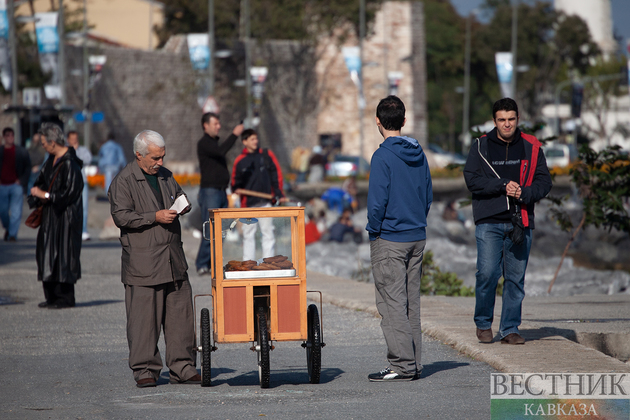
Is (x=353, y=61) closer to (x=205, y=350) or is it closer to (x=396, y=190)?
(x=396, y=190)

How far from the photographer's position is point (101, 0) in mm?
63594

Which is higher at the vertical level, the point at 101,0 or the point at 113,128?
the point at 101,0

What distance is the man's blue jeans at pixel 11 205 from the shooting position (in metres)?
15.7

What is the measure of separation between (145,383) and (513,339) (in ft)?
8.57

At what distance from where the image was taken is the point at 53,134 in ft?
30.5

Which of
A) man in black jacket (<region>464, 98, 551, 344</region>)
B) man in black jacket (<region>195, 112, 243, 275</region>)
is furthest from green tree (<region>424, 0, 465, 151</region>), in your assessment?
man in black jacket (<region>464, 98, 551, 344</region>)

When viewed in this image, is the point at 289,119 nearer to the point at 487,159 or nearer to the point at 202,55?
the point at 202,55

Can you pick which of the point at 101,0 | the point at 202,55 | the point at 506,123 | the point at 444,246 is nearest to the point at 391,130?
the point at 506,123

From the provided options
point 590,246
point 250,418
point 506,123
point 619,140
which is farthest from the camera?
point 619,140

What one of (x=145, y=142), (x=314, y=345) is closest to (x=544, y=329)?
(x=314, y=345)

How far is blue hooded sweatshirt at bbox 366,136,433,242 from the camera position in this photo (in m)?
5.82

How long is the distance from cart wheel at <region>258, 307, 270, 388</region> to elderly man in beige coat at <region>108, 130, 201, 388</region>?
549mm

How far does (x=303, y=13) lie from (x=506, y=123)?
146 feet

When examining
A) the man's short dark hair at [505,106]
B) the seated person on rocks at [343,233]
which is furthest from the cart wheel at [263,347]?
the seated person on rocks at [343,233]
